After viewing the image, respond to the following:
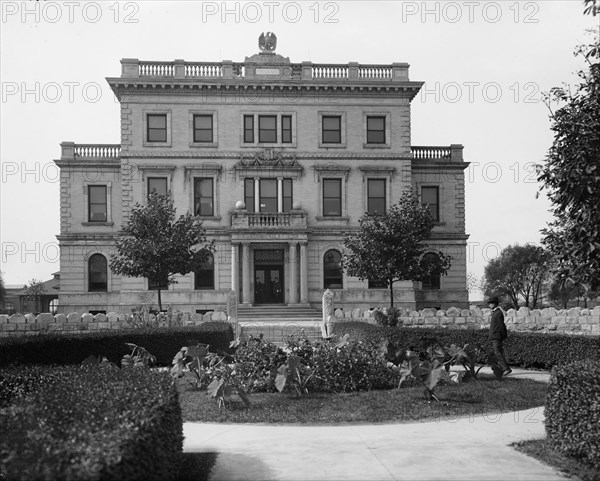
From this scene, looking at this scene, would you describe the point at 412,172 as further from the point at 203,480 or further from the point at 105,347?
the point at 203,480

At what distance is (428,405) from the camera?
13.1m

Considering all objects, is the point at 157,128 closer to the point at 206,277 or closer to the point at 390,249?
the point at 206,277

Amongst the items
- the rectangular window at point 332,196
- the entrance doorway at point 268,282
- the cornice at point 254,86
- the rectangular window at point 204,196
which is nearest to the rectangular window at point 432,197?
the rectangular window at point 332,196

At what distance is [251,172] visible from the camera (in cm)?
4422

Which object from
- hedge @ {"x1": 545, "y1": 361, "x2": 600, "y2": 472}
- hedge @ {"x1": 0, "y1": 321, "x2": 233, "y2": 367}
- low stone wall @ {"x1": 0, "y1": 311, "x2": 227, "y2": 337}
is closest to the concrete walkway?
hedge @ {"x1": 545, "y1": 361, "x2": 600, "y2": 472}

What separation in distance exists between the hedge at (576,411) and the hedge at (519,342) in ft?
30.3

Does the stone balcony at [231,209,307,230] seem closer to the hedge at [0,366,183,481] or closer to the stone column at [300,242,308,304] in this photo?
the stone column at [300,242,308,304]

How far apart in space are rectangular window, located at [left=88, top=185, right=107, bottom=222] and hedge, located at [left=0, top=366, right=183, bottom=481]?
3703 cm

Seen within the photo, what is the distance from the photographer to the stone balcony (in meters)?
42.6

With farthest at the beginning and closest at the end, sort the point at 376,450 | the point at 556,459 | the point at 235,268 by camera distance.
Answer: the point at 235,268 < the point at 376,450 < the point at 556,459

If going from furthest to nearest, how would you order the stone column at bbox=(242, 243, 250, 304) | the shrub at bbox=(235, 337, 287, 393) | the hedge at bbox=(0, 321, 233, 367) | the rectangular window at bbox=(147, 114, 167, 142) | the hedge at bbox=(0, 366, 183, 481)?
the rectangular window at bbox=(147, 114, 167, 142) < the stone column at bbox=(242, 243, 250, 304) < the hedge at bbox=(0, 321, 233, 367) < the shrub at bbox=(235, 337, 287, 393) < the hedge at bbox=(0, 366, 183, 481)

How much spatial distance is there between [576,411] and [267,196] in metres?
36.4

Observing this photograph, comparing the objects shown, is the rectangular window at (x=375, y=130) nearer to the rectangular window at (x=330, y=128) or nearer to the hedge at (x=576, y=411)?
the rectangular window at (x=330, y=128)

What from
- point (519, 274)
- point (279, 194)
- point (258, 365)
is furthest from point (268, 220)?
point (519, 274)
